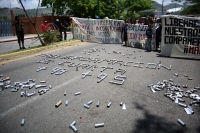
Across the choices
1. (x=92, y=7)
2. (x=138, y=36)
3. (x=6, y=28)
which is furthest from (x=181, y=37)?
(x=6, y=28)

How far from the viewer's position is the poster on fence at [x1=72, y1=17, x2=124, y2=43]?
1339 centimetres

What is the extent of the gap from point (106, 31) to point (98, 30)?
771mm

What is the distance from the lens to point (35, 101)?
4230mm

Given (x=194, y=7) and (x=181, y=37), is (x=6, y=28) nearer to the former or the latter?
(x=181, y=37)

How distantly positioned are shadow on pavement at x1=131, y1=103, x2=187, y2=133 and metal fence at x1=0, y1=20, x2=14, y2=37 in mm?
27136

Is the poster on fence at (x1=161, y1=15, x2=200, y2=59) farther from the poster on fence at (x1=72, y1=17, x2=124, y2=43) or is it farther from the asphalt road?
the poster on fence at (x1=72, y1=17, x2=124, y2=43)

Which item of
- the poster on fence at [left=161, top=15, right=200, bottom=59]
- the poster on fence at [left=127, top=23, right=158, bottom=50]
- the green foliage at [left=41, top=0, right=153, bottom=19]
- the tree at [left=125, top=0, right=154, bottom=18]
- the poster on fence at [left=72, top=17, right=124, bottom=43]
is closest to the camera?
the poster on fence at [left=161, top=15, right=200, bottom=59]

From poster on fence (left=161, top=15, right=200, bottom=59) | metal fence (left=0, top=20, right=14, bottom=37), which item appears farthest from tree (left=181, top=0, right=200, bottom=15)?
metal fence (left=0, top=20, right=14, bottom=37)

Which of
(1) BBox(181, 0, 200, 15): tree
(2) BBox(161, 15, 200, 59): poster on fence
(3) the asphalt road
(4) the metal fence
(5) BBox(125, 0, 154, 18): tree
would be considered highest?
(5) BBox(125, 0, 154, 18): tree

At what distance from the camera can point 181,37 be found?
849cm

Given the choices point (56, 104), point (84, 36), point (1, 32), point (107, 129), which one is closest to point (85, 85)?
point (56, 104)

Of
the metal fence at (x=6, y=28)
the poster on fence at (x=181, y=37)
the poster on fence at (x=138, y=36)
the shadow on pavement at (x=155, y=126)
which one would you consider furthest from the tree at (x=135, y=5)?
the shadow on pavement at (x=155, y=126)

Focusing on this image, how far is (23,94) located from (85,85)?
5.76ft

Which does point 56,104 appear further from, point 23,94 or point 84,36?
point 84,36
